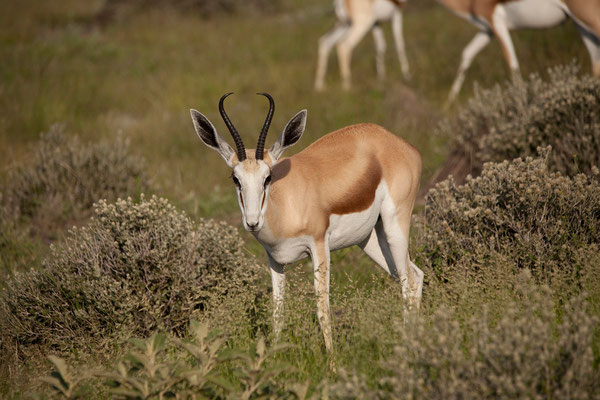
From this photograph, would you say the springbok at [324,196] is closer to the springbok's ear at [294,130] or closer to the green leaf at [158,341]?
the springbok's ear at [294,130]

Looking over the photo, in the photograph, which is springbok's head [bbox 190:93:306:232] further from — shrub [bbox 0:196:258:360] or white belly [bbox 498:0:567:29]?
white belly [bbox 498:0:567:29]

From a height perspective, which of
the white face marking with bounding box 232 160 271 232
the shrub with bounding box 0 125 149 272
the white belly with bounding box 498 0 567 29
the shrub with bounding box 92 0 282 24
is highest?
the white face marking with bounding box 232 160 271 232

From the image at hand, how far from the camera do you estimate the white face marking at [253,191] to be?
4.18m

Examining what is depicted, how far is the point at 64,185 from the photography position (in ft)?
28.1

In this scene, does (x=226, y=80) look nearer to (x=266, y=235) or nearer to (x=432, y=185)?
(x=432, y=185)

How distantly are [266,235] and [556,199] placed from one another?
2.20m

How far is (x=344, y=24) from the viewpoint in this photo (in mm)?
13008

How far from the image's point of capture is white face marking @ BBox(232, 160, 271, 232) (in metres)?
4.18

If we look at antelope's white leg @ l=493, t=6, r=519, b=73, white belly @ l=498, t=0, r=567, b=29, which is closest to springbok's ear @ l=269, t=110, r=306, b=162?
white belly @ l=498, t=0, r=567, b=29

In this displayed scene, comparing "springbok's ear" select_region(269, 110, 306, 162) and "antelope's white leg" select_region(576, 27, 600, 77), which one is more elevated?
"springbok's ear" select_region(269, 110, 306, 162)

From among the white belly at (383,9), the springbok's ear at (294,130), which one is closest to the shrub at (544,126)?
the springbok's ear at (294,130)

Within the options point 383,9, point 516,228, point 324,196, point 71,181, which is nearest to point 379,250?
point 324,196

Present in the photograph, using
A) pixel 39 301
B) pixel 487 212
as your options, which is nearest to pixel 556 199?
pixel 487 212

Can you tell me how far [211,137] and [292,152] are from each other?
438cm
